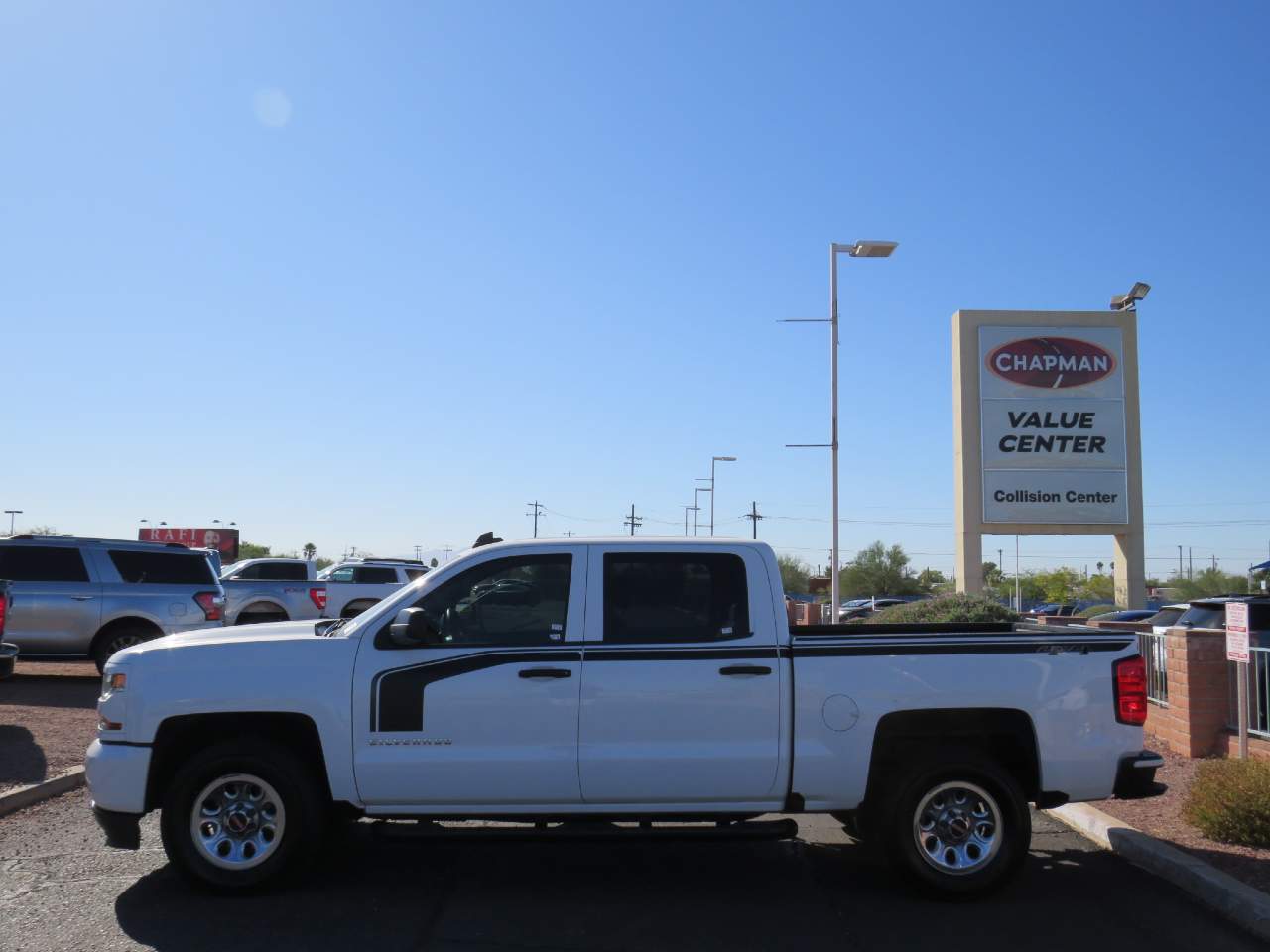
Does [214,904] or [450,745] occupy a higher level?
[450,745]

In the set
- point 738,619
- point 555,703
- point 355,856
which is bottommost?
point 355,856

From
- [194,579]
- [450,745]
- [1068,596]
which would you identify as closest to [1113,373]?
[194,579]

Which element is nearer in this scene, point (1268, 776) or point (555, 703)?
point (555, 703)

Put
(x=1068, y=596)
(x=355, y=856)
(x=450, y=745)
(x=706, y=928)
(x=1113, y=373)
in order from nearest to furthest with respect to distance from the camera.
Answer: (x=706, y=928) → (x=450, y=745) → (x=355, y=856) → (x=1113, y=373) → (x=1068, y=596)

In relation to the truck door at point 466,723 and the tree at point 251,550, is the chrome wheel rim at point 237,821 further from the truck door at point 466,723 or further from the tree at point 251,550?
the tree at point 251,550

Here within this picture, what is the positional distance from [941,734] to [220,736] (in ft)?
13.8

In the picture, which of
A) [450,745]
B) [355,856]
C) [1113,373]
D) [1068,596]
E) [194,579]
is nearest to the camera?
[450,745]

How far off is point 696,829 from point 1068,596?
257ft

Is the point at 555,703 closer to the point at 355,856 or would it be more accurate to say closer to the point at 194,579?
the point at 355,856

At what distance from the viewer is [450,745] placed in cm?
652

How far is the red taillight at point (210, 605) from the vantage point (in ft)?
53.5

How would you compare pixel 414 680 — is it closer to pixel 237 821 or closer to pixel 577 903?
pixel 237 821

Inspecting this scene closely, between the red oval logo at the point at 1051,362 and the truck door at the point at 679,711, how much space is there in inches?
882

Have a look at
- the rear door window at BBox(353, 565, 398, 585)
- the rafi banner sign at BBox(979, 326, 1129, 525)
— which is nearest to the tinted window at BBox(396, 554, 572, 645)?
the rear door window at BBox(353, 565, 398, 585)
